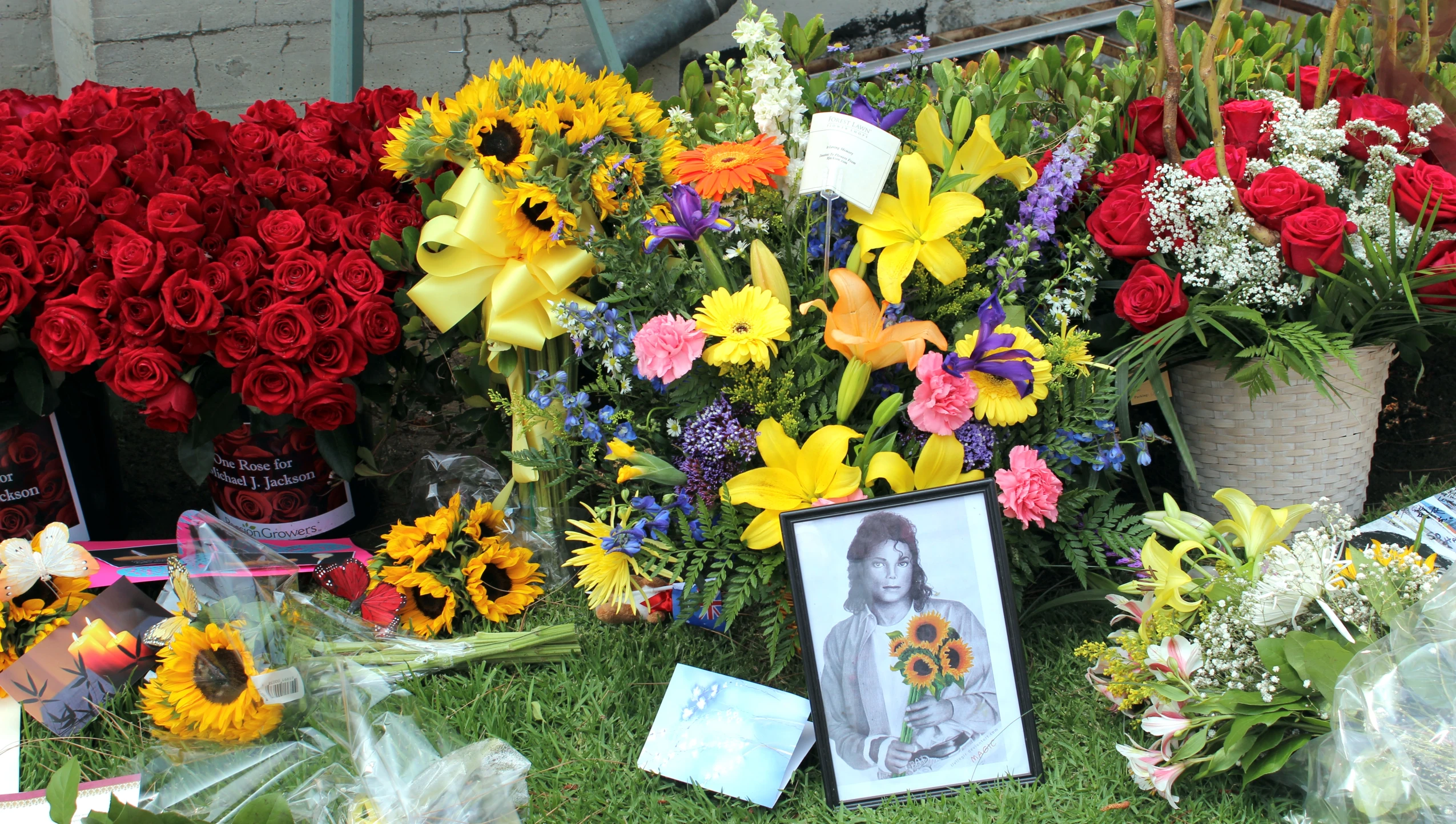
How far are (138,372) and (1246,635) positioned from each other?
5.29 ft

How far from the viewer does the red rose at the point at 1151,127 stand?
5.82ft

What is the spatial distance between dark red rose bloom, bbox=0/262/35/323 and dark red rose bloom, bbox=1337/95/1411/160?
2.12 metres

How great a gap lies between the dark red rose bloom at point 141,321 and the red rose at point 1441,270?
1.91 metres

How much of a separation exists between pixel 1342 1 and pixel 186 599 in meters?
1.91

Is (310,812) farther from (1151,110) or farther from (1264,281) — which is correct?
(1151,110)

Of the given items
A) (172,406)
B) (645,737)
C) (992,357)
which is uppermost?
(992,357)

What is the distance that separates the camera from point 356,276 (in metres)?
1.63

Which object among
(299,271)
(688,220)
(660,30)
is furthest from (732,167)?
(660,30)

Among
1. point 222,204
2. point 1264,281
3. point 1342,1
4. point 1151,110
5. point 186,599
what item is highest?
point 1342,1

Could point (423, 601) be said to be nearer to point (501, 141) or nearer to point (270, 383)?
point (270, 383)

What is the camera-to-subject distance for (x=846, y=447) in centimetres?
133

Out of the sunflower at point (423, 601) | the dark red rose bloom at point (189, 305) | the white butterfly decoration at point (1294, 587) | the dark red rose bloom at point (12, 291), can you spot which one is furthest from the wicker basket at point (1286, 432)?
the dark red rose bloom at point (12, 291)

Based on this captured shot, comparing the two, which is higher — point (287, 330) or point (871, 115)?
point (871, 115)

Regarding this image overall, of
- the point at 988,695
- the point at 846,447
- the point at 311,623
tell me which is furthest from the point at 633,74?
the point at 988,695
